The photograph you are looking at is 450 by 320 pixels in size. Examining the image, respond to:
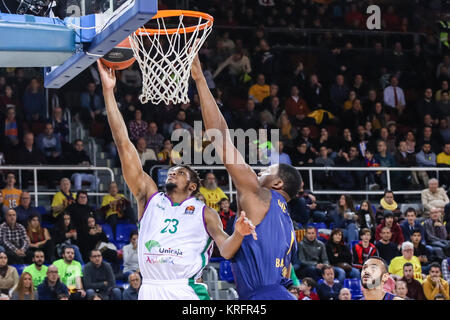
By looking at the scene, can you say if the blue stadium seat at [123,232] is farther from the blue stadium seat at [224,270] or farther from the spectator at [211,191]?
the blue stadium seat at [224,270]

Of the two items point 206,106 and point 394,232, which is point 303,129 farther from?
point 206,106

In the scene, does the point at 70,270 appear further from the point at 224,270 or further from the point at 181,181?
the point at 181,181

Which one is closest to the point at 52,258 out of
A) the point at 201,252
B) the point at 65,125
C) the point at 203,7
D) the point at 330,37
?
the point at 65,125

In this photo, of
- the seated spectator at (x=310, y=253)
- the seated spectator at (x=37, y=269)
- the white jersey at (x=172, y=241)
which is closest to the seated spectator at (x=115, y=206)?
the seated spectator at (x=37, y=269)

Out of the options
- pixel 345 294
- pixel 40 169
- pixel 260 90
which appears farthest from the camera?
pixel 260 90

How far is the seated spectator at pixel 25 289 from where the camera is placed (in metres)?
10.2

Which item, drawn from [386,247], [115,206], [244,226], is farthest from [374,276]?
[115,206]

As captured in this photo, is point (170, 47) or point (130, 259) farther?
point (130, 259)

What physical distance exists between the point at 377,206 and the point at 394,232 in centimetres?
115

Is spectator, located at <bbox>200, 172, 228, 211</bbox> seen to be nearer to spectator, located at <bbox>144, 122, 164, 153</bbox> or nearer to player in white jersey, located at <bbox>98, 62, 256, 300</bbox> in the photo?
spectator, located at <bbox>144, 122, 164, 153</bbox>

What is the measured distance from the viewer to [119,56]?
6.30 metres

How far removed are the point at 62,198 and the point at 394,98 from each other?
749cm

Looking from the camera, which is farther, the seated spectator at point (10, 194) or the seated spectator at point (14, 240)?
the seated spectator at point (10, 194)

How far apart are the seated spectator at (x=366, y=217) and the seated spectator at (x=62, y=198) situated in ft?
14.1
